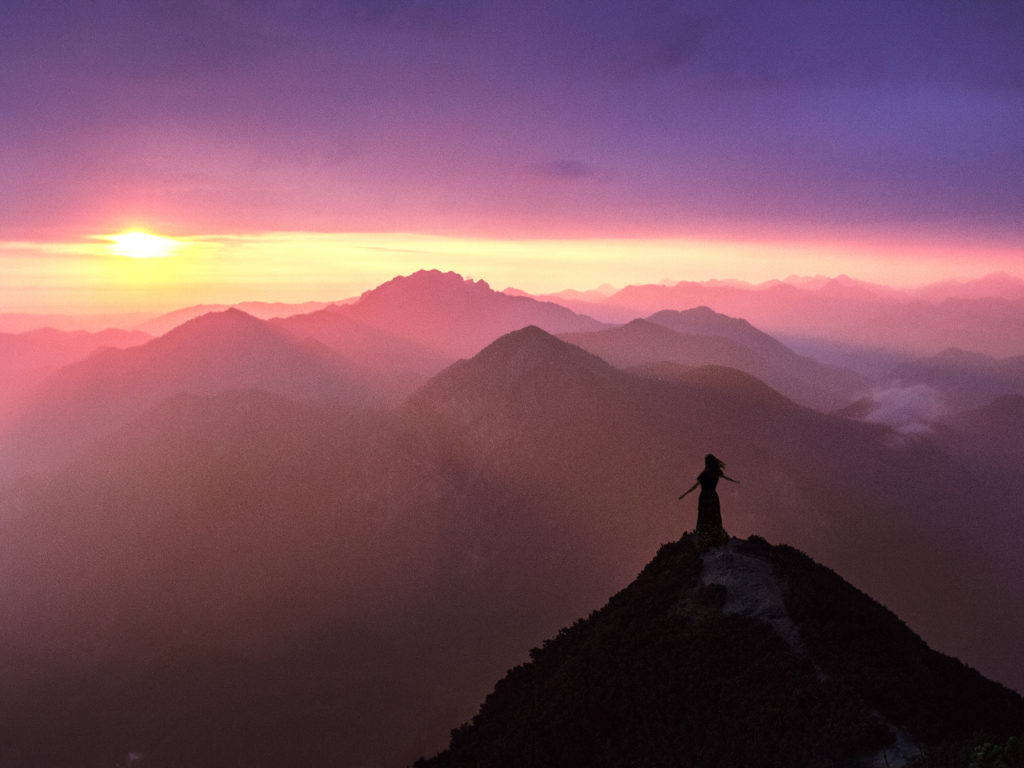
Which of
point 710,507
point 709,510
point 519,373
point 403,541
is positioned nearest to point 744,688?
point 710,507

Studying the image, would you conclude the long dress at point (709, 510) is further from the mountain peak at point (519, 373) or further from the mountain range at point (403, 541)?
the mountain peak at point (519, 373)

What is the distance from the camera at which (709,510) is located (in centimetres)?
3039

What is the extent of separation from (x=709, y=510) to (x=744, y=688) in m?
9.09

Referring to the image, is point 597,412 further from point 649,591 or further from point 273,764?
point 649,591

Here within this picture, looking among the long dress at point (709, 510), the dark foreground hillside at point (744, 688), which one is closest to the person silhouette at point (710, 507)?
the long dress at point (709, 510)

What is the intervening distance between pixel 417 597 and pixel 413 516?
15.9 meters

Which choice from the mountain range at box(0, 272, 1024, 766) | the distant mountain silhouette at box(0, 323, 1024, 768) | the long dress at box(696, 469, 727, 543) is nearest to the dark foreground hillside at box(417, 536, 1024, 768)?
the long dress at box(696, 469, 727, 543)

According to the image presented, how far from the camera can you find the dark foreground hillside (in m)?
19.3

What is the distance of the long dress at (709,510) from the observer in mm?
28625

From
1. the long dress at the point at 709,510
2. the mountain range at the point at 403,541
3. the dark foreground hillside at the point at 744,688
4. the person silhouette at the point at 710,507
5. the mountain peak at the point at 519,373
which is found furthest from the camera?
the mountain peak at the point at 519,373

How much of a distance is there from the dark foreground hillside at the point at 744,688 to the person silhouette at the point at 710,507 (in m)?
0.75

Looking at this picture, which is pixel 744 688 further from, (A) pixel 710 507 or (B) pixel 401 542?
(B) pixel 401 542

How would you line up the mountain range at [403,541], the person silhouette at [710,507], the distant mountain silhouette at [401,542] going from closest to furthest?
the person silhouette at [710,507] → the mountain range at [403,541] → the distant mountain silhouette at [401,542]

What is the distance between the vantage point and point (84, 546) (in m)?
121
